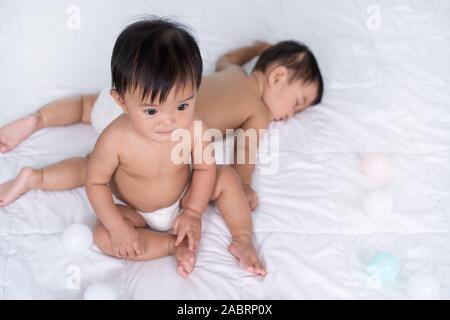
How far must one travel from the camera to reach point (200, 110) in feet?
4.83

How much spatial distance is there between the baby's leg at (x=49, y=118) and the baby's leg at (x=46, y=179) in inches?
5.2

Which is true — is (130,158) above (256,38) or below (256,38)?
below

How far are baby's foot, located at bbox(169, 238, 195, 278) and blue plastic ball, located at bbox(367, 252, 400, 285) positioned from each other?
35 centimetres

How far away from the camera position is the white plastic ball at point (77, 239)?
4.00 feet

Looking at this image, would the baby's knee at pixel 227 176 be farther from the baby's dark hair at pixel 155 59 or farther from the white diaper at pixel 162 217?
the baby's dark hair at pixel 155 59

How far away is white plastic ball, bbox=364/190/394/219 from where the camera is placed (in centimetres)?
132

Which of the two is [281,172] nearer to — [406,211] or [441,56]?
[406,211]

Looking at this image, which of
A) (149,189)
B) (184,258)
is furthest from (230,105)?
(184,258)

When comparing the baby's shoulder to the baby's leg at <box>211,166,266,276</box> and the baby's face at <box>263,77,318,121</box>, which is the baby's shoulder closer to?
the baby's leg at <box>211,166,266,276</box>

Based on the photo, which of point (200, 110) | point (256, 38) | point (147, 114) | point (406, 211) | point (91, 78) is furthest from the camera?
point (256, 38)

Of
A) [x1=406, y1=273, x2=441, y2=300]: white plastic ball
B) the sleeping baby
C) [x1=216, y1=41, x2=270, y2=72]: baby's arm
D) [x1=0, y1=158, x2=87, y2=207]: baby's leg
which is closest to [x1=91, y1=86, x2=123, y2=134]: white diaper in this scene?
the sleeping baby

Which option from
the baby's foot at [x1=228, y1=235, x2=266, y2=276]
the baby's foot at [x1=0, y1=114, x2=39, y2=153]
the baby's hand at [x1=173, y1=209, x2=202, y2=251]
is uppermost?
the baby's foot at [x1=0, y1=114, x2=39, y2=153]

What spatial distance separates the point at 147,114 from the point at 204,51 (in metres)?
0.66
